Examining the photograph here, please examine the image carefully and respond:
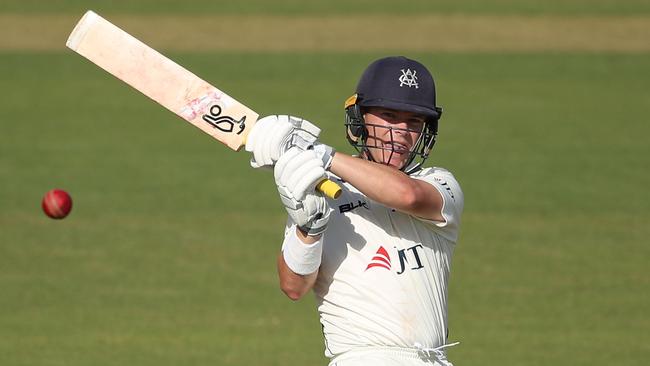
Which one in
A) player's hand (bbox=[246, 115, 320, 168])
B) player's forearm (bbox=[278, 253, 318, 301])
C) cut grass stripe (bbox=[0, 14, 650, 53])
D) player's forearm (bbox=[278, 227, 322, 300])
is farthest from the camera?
cut grass stripe (bbox=[0, 14, 650, 53])

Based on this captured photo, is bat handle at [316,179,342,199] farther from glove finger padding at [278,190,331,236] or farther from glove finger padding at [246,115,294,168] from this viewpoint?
glove finger padding at [246,115,294,168]

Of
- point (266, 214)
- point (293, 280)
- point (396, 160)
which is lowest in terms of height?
point (293, 280)

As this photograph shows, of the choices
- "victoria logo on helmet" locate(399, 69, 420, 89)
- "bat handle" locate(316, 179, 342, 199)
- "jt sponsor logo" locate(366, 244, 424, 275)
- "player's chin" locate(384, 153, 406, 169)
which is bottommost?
"jt sponsor logo" locate(366, 244, 424, 275)

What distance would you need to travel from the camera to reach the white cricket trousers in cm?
433

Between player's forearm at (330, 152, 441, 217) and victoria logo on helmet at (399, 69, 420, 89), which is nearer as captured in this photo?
player's forearm at (330, 152, 441, 217)

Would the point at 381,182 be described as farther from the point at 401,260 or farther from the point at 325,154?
the point at 401,260

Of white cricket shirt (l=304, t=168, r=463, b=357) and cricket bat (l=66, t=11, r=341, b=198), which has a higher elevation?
cricket bat (l=66, t=11, r=341, b=198)

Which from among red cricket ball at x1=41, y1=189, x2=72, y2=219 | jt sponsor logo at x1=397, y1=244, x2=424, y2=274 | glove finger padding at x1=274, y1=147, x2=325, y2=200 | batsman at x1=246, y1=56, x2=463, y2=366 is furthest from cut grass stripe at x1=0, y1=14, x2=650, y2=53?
glove finger padding at x1=274, y1=147, x2=325, y2=200

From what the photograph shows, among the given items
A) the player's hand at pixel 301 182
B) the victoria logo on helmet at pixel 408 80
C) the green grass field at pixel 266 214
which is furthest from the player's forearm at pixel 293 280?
the green grass field at pixel 266 214

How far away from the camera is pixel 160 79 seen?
4.34 metres

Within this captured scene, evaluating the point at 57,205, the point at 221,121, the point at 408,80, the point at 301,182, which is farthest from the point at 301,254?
the point at 57,205

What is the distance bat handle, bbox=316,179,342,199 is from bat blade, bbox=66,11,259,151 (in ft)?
1.31

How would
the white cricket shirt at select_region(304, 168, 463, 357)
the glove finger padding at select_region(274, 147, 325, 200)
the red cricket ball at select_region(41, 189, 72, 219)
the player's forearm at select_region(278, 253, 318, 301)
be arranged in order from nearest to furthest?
the glove finger padding at select_region(274, 147, 325, 200) < the player's forearm at select_region(278, 253, 318, 301) < the white cricket shirt at select_region(304, 168, 463, 357) < the red cricket ball at select_region(41, 189, 72, 219)

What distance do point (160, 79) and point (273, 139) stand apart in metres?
0.55
